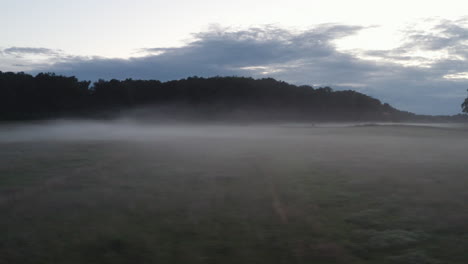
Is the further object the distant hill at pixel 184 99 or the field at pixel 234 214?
the distant hill at pixel 184 99

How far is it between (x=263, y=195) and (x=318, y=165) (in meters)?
4.66

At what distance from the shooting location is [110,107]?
6319 cm

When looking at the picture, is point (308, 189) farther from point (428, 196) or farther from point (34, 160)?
point (34, 160)

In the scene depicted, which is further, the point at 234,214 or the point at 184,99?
the point at 184,99

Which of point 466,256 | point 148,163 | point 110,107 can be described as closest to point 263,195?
point 466,256

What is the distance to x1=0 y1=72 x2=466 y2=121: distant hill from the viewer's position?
58.5m

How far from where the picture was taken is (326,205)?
23.1ft

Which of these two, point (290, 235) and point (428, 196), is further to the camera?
point (428, 196)

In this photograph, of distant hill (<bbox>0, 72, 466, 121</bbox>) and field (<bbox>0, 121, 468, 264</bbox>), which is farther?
distant hill (<bbox>0, 72, 466, 121</bbox>)

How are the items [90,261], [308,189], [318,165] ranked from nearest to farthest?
[90,261], [308,189], [318,165]

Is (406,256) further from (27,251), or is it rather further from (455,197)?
(27,251)

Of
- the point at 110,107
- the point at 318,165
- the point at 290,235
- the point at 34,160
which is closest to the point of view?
the point at 290,235

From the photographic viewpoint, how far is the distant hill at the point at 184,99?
192 ft

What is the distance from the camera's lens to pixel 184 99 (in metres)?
66.5
